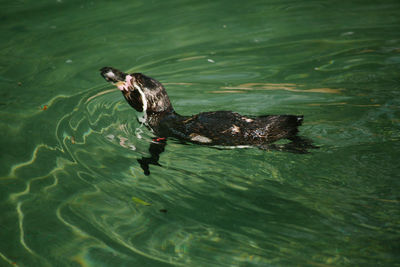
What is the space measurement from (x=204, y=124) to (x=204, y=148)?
0.33 m

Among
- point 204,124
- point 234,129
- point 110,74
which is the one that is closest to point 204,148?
point 204,124

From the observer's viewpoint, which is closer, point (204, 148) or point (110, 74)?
point (204, 148)

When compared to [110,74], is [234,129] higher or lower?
lower

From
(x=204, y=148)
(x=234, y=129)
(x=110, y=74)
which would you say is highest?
(x=110, y=74)

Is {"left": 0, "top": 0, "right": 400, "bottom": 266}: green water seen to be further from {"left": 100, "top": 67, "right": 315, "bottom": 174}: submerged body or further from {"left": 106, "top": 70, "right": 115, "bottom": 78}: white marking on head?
{"left": 106, "top": 70, "right": 115, "bottom": 78}: white marking on head

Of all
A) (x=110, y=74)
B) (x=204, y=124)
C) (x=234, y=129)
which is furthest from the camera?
(x=110, y=74)

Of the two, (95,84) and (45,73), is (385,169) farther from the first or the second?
(45,73)

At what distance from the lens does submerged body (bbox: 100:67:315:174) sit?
186 inches

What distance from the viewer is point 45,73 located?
734 cm

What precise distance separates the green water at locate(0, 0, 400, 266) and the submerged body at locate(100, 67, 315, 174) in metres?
0.17

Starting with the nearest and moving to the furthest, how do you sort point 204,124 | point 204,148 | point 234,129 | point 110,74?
point 234,129 < point 204,124 < point 204,148 < point 110,74

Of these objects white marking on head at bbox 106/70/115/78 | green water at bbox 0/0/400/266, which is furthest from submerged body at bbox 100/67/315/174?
green water at bbox 0/0/400/266

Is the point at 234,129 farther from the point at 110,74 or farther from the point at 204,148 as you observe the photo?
the point at 110,74

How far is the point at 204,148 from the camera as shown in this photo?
507 centimetres
